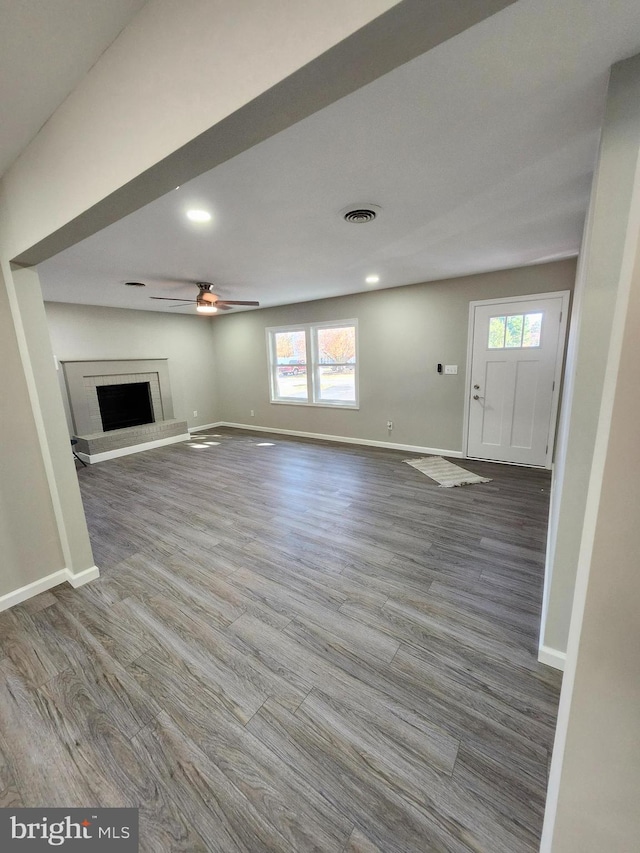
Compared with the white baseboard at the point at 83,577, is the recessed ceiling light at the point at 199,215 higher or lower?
higher

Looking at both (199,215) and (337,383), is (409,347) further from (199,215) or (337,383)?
(199,215)

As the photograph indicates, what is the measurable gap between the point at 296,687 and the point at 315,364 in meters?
4.84

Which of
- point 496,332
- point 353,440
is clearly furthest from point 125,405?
point 496,332

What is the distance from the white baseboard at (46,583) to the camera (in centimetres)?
206

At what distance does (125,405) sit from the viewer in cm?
590

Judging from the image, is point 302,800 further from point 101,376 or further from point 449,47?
point 101,376

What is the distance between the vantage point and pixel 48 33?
997 millimetres

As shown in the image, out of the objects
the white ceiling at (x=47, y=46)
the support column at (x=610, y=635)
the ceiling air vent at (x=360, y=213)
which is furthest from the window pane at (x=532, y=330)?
the white ceiling at (x=47, y=46)

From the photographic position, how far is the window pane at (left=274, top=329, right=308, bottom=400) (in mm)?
5914

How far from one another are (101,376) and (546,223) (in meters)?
6.12

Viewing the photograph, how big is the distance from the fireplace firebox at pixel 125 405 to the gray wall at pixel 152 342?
1.66ft

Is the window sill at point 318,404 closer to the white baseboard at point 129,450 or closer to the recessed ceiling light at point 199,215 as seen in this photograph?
the white baseboard at point 129,450

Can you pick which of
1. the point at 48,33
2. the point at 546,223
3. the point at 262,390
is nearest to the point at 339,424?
the point at 262,390

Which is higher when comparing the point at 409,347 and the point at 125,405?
the point at 409,347
